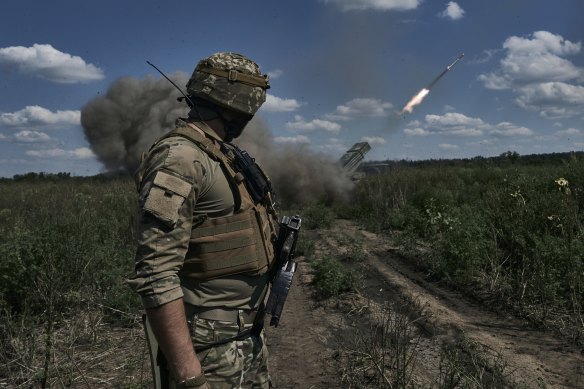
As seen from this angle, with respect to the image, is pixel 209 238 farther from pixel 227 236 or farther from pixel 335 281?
pixel 335 281

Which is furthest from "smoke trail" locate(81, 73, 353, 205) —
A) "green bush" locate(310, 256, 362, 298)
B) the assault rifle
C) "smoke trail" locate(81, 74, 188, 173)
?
the assault rifle

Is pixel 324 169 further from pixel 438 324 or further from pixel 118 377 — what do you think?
pixel 118 377

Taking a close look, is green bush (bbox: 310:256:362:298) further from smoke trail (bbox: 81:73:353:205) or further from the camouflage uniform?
smoke trail (bbox: 81:73:353:205)

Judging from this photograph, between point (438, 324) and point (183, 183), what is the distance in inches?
181

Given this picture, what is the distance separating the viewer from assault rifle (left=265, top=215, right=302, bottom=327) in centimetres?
221

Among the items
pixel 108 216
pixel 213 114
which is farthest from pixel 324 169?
pixel 213 114

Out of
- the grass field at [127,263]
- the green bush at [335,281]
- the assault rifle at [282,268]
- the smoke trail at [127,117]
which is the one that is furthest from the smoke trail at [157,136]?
the assault rifle at [282,268]

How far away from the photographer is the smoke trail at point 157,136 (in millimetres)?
20141

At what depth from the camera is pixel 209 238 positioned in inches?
75.5

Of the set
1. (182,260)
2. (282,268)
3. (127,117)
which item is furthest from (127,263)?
(127,117)

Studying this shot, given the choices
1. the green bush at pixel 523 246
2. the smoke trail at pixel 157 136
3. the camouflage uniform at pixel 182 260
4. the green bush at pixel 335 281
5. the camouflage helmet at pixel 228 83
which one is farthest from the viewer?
the smoke trail at pixel 157 136

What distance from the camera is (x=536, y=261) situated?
6184mm

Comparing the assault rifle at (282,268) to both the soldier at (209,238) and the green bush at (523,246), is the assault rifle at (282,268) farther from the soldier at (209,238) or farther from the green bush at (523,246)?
the green bush at (523,246)

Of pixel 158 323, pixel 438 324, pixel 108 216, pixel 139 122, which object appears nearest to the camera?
pixel 158 323
